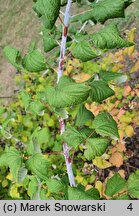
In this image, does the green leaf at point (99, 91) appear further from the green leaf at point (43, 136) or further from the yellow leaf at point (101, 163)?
the yellow leaf at point (101, 163)

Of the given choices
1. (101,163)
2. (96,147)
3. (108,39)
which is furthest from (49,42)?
(101,163)

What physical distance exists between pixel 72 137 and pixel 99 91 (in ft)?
0.74

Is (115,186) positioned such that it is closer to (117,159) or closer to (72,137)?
(72,137)

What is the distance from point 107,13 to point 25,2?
483cm

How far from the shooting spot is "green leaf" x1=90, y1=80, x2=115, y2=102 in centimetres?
152

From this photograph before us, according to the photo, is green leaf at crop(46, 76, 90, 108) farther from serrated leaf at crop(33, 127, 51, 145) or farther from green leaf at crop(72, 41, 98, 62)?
serrated leaf at crop(33, 127, 51, 145)

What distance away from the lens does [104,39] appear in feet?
4.56

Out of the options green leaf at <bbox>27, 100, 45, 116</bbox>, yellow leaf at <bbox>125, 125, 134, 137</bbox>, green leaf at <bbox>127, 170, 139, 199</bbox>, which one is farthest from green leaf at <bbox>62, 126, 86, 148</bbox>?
yellow leaf at <bbox>125, 125, 134, 137</bbox>

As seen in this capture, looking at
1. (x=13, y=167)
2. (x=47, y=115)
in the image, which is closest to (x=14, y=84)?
(x=47, y=115)

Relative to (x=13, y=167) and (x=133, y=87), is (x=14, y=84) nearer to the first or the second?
(x=133, y=87)

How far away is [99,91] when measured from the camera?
153 centimetres

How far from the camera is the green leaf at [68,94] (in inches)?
53.4

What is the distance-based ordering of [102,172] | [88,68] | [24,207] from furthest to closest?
[88,68] < [102,172] < [24,207]

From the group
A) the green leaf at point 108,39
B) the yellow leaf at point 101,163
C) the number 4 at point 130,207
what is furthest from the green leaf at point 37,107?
the yellow leaf at point 101,163
